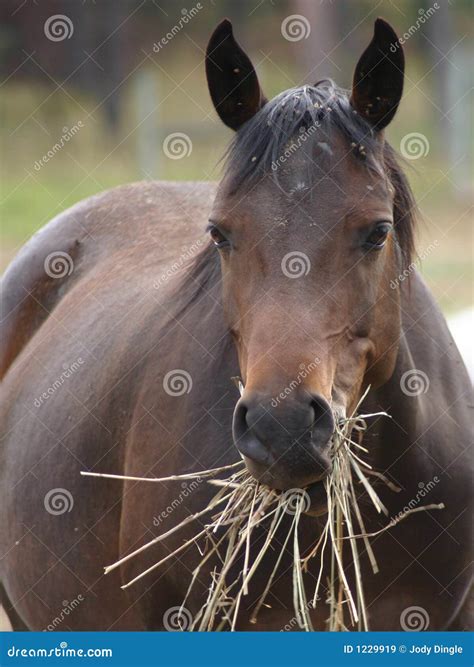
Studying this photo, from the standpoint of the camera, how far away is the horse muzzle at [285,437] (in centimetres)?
288

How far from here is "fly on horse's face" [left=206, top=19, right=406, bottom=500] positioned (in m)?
2.95

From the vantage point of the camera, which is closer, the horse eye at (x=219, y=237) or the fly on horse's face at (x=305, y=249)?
the fly on horse's face at (x=305, y=249)

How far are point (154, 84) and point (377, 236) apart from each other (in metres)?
18.8

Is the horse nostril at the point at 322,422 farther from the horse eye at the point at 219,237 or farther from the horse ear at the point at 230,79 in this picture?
the horse ear at the point at 230,79

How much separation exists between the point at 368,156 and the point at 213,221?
52 cm

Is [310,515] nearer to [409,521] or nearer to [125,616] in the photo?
[409,521]

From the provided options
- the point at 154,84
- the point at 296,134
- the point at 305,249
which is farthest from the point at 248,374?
the point at 154,84

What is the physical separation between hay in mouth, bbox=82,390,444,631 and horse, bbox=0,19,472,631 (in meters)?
0.06

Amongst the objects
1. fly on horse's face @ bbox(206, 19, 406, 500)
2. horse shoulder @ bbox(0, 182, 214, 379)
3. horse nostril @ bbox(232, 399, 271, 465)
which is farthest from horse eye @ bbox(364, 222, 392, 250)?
horse shoulder @ bbox(0, 182, 214, 379)

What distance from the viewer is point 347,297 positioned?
3256 millimetres

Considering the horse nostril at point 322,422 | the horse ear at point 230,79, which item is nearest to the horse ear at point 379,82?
the horse ear at point 230,79

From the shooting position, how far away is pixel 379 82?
3.57 meters

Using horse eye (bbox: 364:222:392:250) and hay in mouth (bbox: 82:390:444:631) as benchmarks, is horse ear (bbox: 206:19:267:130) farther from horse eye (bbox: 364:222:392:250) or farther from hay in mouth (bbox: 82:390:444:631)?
hay in mouth (bbox: 82:390:444:631)

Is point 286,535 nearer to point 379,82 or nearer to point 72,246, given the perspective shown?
point 379,82
